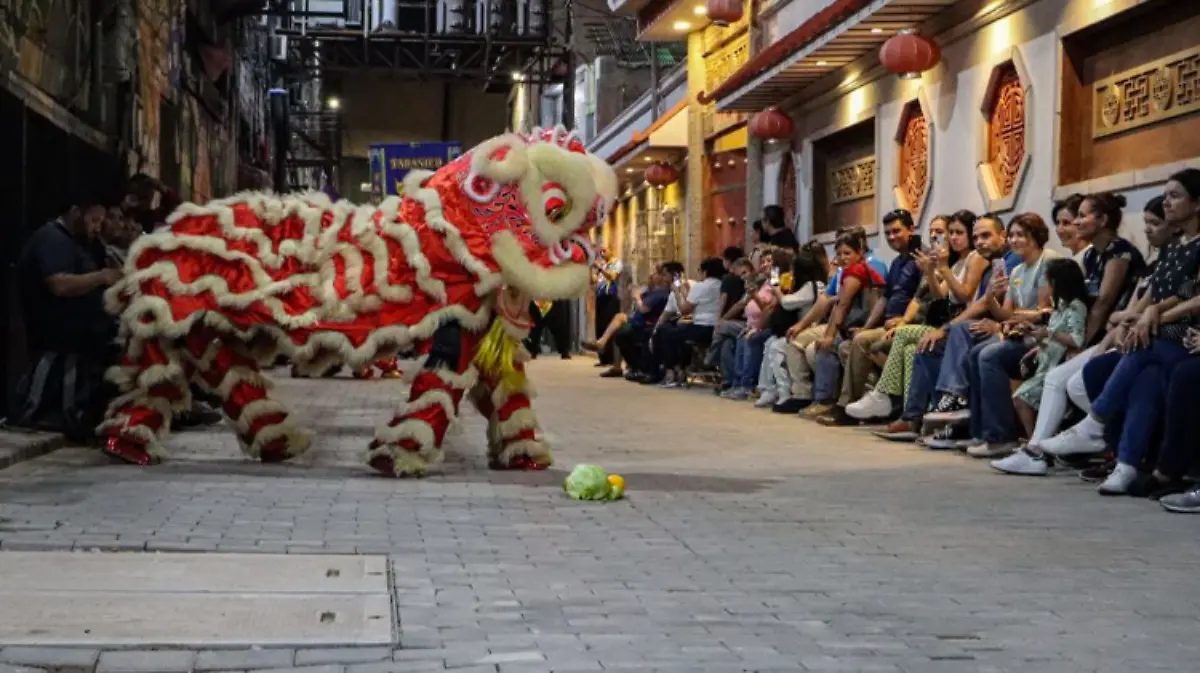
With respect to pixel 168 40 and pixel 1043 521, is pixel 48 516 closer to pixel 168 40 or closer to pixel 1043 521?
pixel 1043 521

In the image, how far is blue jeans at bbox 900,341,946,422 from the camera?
10188 millimetres

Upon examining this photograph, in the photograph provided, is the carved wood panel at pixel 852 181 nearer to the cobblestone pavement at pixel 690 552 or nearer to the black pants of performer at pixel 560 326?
the cobblestone pavement at pixel 690 552

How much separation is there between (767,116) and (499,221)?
429 inches

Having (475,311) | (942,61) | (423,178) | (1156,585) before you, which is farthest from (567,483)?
(942,61)

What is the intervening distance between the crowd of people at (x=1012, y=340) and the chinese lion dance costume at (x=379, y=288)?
9.05ft

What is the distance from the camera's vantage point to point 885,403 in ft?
36.7

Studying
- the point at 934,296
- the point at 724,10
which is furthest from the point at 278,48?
the point at 934,296

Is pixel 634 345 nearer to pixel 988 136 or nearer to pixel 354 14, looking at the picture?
pixel 988 136

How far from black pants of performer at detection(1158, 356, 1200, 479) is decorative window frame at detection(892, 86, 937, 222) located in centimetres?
703

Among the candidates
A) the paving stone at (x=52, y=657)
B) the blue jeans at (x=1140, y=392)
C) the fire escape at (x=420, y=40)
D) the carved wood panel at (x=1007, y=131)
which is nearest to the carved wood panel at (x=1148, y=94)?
the carved wood panel at (x=1007, y=131)

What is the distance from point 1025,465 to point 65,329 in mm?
5862

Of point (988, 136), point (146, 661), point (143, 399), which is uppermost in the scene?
point (988, 136)

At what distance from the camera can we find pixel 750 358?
15008 mm

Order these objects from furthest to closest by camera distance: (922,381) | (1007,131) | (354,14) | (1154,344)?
(354,14)
(1007,131)
(922,381)
(1154,344)
